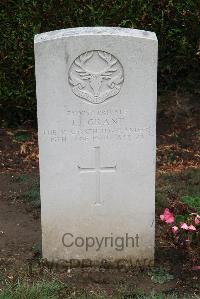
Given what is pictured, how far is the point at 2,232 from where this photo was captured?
5320 mm

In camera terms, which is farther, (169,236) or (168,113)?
(168,113)

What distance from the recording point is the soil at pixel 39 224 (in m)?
4.52

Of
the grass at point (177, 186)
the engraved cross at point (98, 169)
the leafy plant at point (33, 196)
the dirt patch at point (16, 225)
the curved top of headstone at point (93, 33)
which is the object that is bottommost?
the dirt patch at point (16, 225)

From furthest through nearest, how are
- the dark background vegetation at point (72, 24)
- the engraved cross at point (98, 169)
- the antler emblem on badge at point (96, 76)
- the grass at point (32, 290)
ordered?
1. the dark background vegetation at point (72, 24)
2. the engraved cross at point (98, 169)
3. the antler emblem on badge at point (96, 76)
4. the grass at point (32, 290)

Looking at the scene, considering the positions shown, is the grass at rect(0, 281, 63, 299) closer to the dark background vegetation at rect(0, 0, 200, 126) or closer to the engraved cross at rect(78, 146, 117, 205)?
the engraved cross at rect(78, 146, 117, 205)

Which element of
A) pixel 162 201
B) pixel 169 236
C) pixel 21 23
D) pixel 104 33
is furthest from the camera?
pixel 21 23

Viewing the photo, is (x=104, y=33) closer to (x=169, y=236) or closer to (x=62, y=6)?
(x=169, y=236)

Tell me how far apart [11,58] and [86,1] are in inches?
42.9

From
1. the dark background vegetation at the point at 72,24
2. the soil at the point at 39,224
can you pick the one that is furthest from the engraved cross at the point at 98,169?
the dark background vegetation at the point at 72,24

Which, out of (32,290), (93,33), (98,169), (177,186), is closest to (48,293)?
(32,290)

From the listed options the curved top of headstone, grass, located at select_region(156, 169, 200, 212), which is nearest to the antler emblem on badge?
the curved top of headstone

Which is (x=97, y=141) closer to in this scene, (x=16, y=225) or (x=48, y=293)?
(x=48, y=293)

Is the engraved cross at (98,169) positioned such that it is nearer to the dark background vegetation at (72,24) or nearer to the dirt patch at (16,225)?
the dirt patch at (16,225)

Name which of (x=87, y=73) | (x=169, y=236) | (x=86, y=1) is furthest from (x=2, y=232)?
(x=86, y=1)
